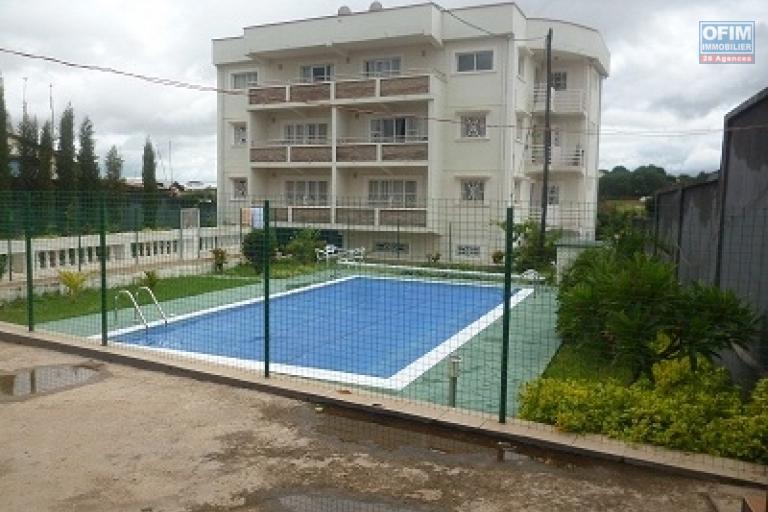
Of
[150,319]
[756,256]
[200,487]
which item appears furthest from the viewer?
[150,319]

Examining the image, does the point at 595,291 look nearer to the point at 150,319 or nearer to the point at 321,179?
the point at 150,319

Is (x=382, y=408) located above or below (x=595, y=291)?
below

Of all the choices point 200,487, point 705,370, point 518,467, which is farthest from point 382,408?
point 705,370

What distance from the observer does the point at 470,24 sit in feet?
81.4

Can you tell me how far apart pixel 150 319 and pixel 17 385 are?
4.75 m

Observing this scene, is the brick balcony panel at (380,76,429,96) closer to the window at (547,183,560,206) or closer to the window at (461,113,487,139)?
the window at (461,113,487,139)

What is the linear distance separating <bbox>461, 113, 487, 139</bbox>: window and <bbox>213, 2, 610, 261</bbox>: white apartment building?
55mm

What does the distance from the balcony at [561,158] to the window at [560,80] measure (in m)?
2.69

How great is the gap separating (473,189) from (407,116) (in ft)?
13.0

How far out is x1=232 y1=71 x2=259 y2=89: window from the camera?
29.9m

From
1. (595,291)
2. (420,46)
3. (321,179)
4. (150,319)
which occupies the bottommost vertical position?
(150,319)

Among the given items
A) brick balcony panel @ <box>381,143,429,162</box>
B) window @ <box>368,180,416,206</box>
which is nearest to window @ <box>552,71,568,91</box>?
brick balcony panel @ <box>381,143,429,162</box>

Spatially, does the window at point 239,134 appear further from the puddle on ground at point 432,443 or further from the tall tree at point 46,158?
the puddle on ground at point 432,443

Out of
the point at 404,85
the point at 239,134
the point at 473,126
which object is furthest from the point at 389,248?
the point at 239,134
